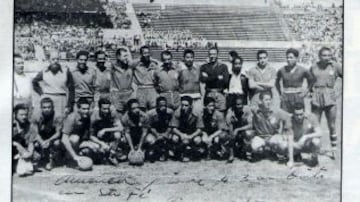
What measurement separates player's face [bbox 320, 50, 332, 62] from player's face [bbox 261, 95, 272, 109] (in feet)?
0.42

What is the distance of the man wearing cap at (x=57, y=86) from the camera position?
0.87m

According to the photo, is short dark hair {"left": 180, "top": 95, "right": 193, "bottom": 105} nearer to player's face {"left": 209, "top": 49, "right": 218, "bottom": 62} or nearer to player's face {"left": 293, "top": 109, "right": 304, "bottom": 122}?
player's face {"left": 209, "top": 49, "right": 218, "bottom": 62}

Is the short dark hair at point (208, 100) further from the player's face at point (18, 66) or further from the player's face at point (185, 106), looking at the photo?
the player's face at point (18, 66)

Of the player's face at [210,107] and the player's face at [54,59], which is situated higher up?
the player's face at [54,59]

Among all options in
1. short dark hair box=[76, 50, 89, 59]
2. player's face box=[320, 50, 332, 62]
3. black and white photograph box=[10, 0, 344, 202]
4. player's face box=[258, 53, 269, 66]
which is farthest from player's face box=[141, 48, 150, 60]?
player's face box=[320, 50, 332, 62]

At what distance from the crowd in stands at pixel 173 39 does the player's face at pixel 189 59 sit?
17 mm

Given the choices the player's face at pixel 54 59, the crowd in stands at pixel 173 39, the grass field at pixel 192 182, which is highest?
the crowd in stands at pixel 173 39

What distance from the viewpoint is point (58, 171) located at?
87cm

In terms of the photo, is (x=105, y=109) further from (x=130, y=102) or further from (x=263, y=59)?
(x=263, y=59)

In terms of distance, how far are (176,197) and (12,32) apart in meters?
0.43

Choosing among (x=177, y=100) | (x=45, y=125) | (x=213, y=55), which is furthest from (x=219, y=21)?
(x=45, y=125)

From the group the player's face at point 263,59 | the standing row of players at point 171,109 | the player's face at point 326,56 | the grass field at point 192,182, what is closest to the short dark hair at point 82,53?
the standing row of players at point 171,109
